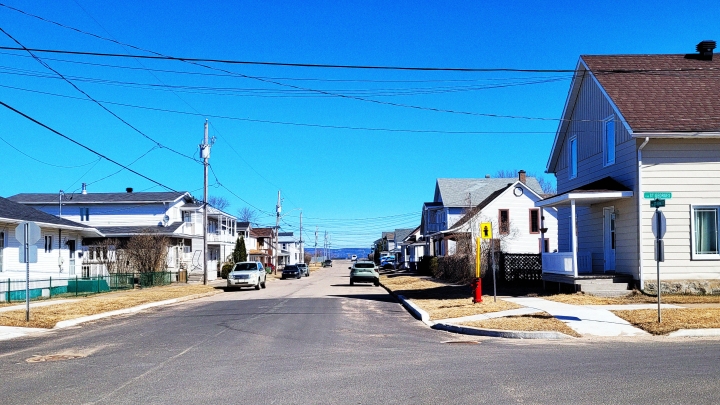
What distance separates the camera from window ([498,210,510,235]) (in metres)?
52.6

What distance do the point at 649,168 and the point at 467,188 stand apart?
45952 mm

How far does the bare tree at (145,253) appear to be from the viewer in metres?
46.4

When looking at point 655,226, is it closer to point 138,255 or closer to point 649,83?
point 649,83

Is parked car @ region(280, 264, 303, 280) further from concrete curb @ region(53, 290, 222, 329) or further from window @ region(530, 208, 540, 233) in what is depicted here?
concrete curb @ region(53, 290, 222, 329)

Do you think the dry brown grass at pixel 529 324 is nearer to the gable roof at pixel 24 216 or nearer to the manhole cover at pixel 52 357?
the manhole cover at pixel 52 357

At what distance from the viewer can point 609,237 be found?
26078 mm

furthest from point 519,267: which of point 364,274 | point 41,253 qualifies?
point 41,253

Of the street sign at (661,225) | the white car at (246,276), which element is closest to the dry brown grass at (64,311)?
the white car at (246,276)

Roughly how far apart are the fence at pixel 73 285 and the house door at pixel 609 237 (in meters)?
23.4

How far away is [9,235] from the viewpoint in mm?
31938

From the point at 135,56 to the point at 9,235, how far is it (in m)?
15.9

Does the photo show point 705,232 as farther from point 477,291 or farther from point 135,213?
point 135,213

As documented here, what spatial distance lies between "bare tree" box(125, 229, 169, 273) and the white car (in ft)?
26.9

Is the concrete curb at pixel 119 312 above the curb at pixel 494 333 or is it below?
below
